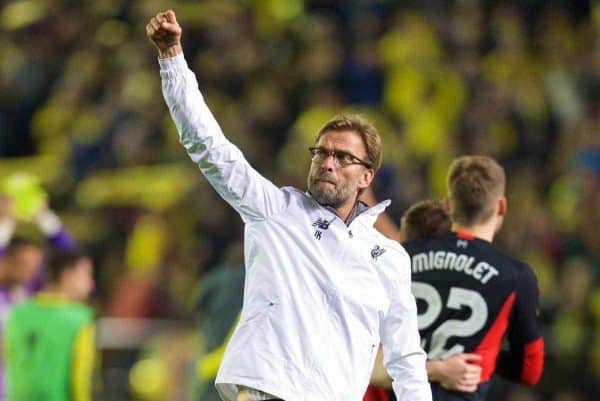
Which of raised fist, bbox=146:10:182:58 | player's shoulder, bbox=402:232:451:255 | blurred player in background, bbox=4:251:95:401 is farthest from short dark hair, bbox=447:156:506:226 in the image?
blurred player in background, bbox=4:251:95:401

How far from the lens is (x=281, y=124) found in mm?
15320

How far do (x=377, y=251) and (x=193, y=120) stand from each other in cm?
91

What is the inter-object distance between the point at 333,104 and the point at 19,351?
21.6ft

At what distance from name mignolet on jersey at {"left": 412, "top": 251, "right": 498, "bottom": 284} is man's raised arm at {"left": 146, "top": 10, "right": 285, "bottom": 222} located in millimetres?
1236

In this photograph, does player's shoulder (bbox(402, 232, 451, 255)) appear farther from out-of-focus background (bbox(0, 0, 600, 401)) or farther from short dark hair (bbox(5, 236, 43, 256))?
out-of-focus background (bbox(0, 0, 600, 401))

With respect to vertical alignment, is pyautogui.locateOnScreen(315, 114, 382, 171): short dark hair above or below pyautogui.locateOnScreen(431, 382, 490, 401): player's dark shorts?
above

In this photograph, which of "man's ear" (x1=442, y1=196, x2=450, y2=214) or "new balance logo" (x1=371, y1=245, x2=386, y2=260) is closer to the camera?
"new balance logo" (x1=371, y1=245, x2=386, y2=260)

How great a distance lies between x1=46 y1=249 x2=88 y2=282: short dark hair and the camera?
29.5 ft

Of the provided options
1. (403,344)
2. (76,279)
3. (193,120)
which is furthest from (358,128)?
(76,279)

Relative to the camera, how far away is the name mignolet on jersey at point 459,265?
21.7 feet

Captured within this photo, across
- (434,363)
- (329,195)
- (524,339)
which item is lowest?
(434,363)

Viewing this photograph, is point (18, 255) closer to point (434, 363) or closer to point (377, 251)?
point (434, 363)

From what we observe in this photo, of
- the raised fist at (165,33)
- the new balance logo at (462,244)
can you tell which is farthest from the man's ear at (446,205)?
the raised fist at (165,33)

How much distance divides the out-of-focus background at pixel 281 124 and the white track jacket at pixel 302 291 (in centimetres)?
566
